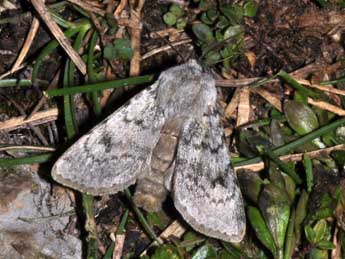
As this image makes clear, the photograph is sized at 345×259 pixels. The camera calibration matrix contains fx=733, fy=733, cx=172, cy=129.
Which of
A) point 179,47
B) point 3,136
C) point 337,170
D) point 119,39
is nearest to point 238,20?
point 179,47

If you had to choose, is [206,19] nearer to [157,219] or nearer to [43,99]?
[43,99]

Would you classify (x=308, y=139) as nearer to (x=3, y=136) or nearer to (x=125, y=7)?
(x=125, y=7)

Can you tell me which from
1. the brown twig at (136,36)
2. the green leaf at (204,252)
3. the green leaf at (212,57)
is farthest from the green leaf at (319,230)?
the brown twig at (136,36)

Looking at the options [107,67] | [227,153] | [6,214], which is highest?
[107,67]

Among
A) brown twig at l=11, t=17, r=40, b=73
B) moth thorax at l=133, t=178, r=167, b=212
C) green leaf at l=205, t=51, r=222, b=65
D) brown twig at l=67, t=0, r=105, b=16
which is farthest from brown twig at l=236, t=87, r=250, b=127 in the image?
brown twig at l=11, t=17, r=40, b=73

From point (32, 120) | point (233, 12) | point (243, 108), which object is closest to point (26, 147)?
point (32, 120)

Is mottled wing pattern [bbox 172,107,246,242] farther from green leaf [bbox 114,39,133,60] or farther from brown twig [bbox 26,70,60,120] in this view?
brown twig [bbox 26,70,60,120]
